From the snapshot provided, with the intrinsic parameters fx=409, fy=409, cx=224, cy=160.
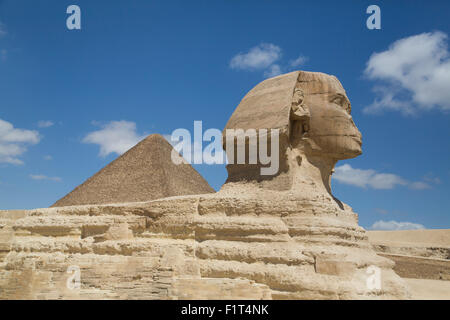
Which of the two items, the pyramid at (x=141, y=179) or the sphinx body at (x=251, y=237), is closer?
the sphinx body at (x=251, y=237)

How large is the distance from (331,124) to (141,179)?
404 inches

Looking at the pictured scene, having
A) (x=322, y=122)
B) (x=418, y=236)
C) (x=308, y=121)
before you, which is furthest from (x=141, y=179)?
(x=418, y=236)

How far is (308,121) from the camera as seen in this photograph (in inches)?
279

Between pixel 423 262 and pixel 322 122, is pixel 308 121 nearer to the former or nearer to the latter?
pixel 322 122

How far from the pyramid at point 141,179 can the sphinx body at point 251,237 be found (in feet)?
21.8

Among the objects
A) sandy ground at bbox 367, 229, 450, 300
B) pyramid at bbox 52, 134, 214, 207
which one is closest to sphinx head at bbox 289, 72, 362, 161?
sandy ground at bbox 367, 229, 450, 300

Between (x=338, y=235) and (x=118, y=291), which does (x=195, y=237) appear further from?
(x=338, y=235)

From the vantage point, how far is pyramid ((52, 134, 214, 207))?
15.1m

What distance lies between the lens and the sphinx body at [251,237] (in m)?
5.68

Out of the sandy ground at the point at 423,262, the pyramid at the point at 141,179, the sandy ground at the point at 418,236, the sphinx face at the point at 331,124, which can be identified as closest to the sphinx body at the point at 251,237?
the sphinx face at the point at 331,124

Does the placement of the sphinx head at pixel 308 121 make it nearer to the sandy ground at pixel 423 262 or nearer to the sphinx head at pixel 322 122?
the sphinx head at pixel 322 122
